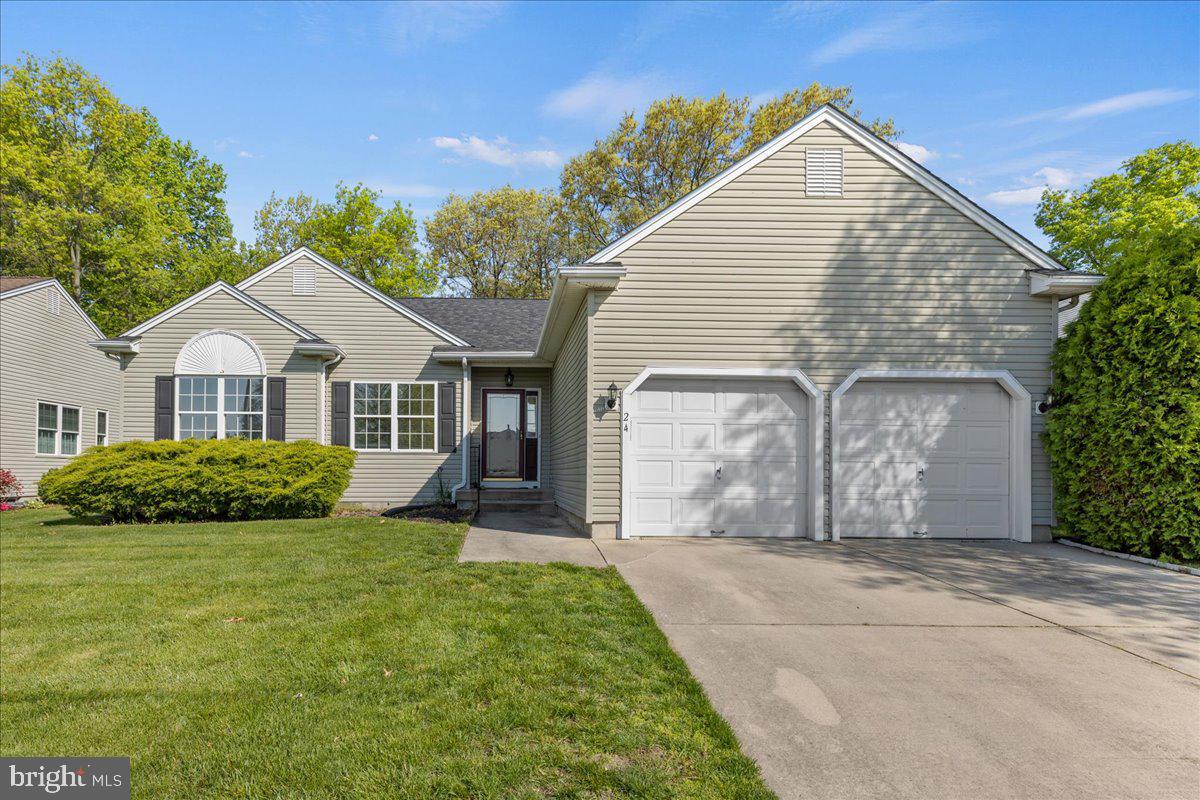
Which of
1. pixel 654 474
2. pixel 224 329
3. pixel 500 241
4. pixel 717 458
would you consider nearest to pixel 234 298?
pixel 224 329

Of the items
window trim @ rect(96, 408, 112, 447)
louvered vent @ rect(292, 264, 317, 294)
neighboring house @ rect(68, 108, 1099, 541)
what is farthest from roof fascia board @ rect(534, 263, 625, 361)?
window trim @ rect(96, 408, 112, 447)

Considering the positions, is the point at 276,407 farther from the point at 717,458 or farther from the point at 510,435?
the point at 717,458

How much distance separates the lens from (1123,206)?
803 inches

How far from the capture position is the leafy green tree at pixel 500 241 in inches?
1124

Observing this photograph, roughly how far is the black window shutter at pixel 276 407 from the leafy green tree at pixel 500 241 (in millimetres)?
18211

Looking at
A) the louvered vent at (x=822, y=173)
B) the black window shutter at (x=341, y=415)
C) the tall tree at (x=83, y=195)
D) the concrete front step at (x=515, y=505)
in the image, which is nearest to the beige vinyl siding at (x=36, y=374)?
the black window shutter at (x=341, y=415)

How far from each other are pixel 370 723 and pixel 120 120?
28.3m

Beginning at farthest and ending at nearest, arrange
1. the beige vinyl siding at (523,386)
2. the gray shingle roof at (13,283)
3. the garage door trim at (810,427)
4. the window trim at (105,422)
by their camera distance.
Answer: the window trim at (105,422), the gray shingle roof at (13,283), the beige vinyl siding at (523,386), the garage door trim at (810,427)

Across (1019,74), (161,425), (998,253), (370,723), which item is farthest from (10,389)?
(1019,74)

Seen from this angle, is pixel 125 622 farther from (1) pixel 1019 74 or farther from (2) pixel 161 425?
(1) pixel 1019 74

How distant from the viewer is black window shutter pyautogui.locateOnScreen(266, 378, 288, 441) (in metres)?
11.6

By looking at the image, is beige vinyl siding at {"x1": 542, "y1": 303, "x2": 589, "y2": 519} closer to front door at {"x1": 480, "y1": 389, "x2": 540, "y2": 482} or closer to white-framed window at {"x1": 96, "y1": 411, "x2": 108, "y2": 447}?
front door at {"x1": 480, "y1": 389, "x2": 540, "y2": 482}

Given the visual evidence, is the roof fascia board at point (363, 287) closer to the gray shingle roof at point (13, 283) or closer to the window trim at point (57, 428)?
the gray shingle roof at point (13, 283)

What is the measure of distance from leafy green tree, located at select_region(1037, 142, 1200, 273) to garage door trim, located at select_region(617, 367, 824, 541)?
1604cm
